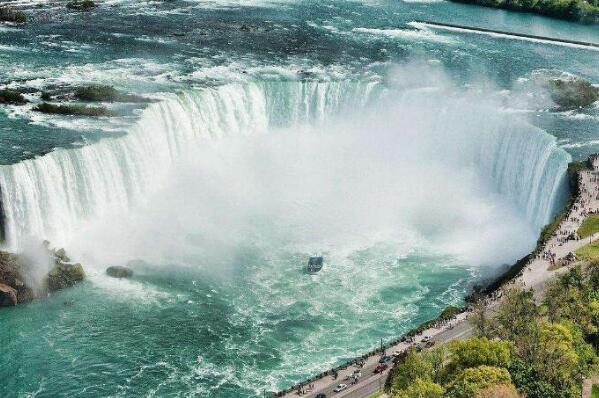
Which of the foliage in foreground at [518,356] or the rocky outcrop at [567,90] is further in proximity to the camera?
the rocky outcrop at [567,90]

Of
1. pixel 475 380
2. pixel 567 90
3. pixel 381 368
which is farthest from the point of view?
pixel 567 90

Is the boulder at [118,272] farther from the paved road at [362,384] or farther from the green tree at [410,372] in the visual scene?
the green tree at [410,372]

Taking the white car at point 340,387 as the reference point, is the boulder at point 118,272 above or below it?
below

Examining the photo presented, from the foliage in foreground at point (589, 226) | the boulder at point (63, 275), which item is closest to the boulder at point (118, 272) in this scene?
the boulder at point (63, 275)

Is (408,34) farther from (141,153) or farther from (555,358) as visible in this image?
(555,358)

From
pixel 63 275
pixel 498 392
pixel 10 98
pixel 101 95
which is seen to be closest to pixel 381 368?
pixel 498 392
